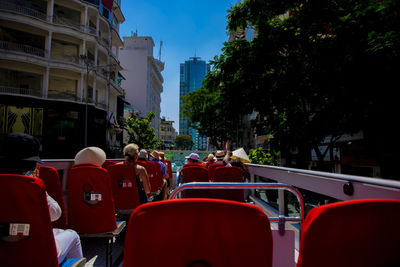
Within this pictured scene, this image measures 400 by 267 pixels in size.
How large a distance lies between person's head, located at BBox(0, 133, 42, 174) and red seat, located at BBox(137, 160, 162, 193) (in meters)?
3.87

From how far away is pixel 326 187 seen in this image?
2.63 metres

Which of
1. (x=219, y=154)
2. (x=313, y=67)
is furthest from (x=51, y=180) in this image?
(x=313, y=67)

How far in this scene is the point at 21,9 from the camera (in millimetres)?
22516

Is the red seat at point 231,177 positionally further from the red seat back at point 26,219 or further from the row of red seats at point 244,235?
the row of red seats at point 244,235

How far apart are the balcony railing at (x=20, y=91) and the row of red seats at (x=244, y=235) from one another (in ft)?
85.2

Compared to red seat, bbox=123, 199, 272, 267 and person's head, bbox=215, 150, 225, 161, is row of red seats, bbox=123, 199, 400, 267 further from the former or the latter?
person's head, bbox=215, 150, 225, 161

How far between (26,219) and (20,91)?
88.8 ft

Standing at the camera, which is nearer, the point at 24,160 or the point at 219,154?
the point at 24,160

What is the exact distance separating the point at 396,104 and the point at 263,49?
166 inches

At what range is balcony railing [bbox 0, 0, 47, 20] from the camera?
2153cm

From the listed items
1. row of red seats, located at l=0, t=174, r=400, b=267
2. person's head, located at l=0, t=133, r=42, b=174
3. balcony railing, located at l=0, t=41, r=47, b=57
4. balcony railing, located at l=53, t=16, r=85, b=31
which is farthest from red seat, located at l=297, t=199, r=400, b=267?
balcony railing, located at l=53, t=16, r=85, b=31

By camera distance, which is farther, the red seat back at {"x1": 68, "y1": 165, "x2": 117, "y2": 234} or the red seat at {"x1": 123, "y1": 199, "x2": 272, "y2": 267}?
the red seat back at {"x1": 68, "y1": 165, "x2": 117, "y2": 234}

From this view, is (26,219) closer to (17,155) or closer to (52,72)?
(17,155)

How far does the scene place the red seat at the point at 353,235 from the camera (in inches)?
42.7
